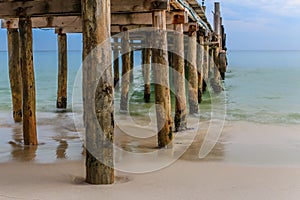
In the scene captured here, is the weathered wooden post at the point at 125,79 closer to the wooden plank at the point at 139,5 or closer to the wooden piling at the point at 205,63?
the wooden plank at the point at 139,5

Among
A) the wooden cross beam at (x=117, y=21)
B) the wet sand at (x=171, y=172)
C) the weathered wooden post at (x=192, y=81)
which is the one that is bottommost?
the wet sand at (x=171, y=172)

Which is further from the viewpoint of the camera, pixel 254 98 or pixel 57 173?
pixel 254 98

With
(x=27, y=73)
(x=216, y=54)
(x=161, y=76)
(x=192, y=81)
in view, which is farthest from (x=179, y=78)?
(x=216, y=54)

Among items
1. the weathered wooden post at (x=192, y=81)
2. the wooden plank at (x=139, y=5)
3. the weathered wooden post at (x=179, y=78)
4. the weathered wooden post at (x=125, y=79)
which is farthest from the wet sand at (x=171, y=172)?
the weathered wooden post at (x=125, y=79)

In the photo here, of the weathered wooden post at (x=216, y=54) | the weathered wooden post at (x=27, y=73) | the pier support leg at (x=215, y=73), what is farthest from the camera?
the weathered wooden post at (x=216, y=54)

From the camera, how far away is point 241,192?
3.58 meters

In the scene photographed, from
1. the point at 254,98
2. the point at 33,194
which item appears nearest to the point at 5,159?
the point at 33,194

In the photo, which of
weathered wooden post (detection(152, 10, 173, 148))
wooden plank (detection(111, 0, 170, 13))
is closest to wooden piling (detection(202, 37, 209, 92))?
wooden plank (detection(111, 0, 170, 13))

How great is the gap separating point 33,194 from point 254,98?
10973 mm

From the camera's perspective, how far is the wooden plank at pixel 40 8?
16.2 ft

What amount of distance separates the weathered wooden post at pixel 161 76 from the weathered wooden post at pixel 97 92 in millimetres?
2005

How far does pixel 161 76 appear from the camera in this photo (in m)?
5.56

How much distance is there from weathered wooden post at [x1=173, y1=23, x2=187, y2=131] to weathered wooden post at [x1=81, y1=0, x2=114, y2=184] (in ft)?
11.1

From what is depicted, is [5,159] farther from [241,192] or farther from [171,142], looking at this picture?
[241,192]
